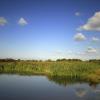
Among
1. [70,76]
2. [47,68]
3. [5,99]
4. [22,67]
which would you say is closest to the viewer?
[5,99]

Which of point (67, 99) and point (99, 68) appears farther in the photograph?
point (99, 68)

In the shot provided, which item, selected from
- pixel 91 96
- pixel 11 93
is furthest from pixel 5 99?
pixel 91 96

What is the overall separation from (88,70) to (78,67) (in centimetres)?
155

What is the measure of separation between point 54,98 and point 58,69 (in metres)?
15.4

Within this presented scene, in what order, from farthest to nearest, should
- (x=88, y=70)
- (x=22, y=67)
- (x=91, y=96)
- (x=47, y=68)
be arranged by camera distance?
(x=22, y=67)
(x=47, y=68)
(x=88, y=70)
(x=91, y=96)

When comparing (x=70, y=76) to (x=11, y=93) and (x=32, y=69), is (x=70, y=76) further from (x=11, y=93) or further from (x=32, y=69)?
(x=11, y=93)

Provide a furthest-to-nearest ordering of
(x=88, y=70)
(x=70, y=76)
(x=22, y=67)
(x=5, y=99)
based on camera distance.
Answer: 1. (x=22, y=67)
2. (x=88, y=70)
3. (x=70, y=76)
4. (x=5, y=99)

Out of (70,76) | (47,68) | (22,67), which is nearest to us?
(70,76)

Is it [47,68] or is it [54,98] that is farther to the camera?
[47,68]

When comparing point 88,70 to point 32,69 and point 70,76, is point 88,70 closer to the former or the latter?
point 70,76

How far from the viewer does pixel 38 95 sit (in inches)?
631

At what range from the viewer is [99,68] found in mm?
30609

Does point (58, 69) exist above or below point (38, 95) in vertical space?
above

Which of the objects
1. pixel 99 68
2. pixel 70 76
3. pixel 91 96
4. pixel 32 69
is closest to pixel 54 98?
pixel 91 96
